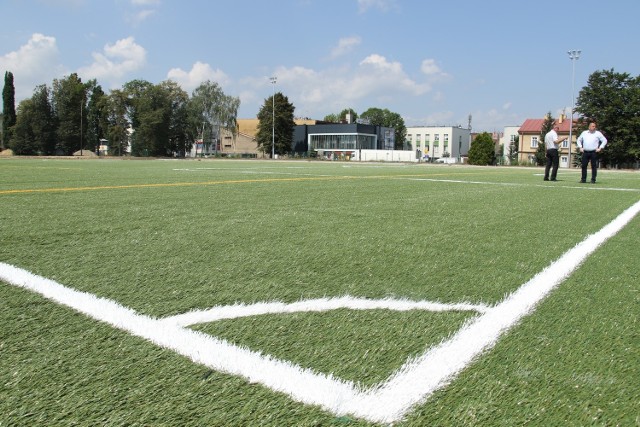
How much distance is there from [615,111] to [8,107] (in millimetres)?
83789

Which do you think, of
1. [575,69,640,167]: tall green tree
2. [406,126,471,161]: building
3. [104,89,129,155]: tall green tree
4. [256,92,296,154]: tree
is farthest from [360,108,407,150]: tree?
[575,69,640,167]: tall green tree

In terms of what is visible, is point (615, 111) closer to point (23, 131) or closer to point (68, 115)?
point (68, 115)

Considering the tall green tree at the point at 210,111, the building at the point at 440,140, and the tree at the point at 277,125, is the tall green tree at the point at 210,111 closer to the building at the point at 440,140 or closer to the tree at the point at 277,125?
the tree at the point at 277,125

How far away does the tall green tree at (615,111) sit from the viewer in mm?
49594

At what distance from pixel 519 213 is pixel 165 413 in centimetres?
482

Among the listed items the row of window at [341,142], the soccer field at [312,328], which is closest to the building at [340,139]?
the row of window at [341,142]

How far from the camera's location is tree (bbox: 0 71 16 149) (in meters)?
72.5

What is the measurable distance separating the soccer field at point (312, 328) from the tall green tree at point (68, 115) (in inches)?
3112

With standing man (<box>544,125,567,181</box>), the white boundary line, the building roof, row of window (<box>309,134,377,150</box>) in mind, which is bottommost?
the white boundary line

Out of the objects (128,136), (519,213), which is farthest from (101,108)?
(519,213)

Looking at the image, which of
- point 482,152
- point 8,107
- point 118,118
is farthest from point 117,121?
point 482,152

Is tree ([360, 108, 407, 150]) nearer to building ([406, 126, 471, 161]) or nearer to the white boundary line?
building ([406, 126, 471, 161])

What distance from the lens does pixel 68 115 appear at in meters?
73.1

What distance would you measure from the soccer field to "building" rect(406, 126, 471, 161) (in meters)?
112
